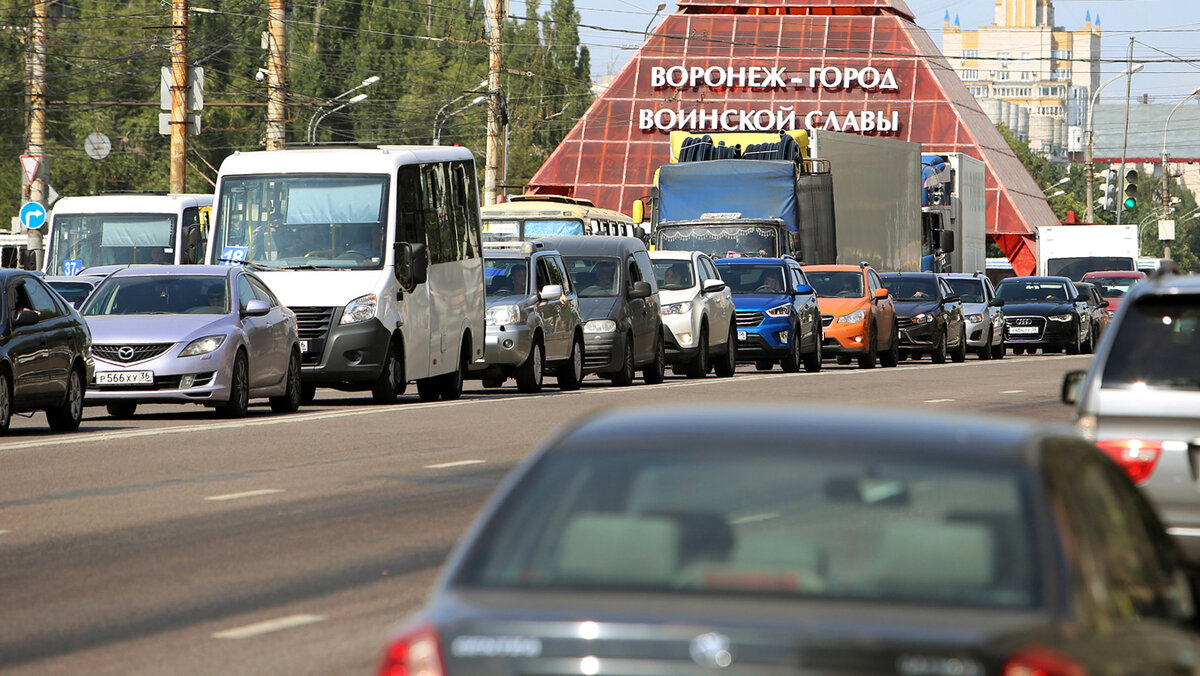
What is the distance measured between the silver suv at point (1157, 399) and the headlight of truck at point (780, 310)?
22.8 m

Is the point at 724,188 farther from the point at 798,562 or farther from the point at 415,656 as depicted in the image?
the point at 415,656

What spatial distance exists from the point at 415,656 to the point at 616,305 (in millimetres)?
23339

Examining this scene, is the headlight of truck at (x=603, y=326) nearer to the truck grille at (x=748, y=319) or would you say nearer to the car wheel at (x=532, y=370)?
the car wheel at (x=532, y=370)

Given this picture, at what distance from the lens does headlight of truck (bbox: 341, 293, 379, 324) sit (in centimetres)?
2186

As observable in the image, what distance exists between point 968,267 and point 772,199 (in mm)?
18327

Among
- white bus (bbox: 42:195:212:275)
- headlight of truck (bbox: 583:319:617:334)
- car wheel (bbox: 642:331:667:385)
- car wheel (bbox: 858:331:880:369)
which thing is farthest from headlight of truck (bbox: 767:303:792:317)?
white bus (bbox: 42:195:212:275)

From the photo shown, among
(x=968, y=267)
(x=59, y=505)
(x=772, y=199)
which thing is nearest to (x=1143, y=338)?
(x=59, y=505)

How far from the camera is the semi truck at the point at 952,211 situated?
151 feet

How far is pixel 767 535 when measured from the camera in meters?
4.25

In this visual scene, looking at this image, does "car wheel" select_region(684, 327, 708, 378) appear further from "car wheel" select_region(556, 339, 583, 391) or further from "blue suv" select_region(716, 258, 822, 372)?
"car wheel" select_region(556, 339, 583, 391)

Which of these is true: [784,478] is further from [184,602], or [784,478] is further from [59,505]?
[59,505]

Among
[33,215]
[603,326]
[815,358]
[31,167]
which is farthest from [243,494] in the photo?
[33,215]

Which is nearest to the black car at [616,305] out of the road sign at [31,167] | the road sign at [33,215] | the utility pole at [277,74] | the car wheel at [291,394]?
the car wheel at [291,394]

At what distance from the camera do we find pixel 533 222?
3681cm
